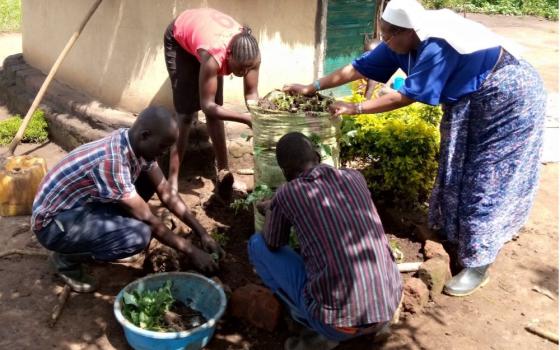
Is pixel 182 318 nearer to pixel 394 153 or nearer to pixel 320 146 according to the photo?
pixel 320 146

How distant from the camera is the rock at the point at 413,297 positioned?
146 inches

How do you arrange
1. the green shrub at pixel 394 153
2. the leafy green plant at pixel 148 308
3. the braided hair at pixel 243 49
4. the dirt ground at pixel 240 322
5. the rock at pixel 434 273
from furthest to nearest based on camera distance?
the green shrub at pixel 394 153, the braided hair at pixel 243 49, the rock at pixel 434 273, the dirt ground at pixel 240 322, the leafy green plant at pixel 148 308

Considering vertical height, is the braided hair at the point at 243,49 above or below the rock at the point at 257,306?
above

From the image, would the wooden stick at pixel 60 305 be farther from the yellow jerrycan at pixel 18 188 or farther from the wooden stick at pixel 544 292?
the wooden stick at pixel 544 292

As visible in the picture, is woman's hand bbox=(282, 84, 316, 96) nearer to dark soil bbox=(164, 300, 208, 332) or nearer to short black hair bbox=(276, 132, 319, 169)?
short black hair bbox=(276, 132, 319, 169)

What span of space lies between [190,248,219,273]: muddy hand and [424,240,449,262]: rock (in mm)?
1548

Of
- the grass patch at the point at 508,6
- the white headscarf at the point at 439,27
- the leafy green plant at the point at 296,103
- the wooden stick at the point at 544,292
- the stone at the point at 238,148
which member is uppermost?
the grass patch at the point at 508,6

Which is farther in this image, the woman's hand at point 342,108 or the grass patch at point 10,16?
the grass patch at point 10,16

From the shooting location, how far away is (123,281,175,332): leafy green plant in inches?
129

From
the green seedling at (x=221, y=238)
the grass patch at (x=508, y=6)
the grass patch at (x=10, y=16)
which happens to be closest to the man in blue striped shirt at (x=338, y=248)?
the green seedling at (x=221, y=238)

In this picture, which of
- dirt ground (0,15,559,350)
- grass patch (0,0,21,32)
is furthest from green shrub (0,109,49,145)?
grass patch (0,0,21,32)

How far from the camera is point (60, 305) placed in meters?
3.56

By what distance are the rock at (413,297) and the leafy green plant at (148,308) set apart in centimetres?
153

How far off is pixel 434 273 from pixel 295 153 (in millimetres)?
1511
